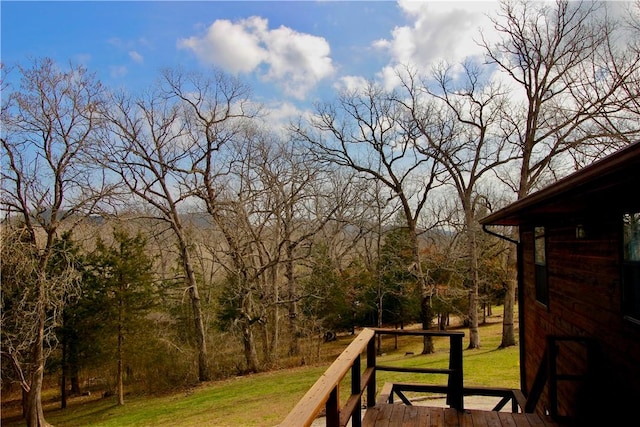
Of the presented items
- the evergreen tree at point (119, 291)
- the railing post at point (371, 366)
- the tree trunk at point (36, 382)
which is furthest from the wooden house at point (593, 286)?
the evergreen tree at point (119, 291)

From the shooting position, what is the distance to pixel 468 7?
11.9m

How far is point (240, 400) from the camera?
11.6 m

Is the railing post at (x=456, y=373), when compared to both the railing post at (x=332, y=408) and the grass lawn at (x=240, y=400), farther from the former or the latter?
the grass lawn at (x=240, y=400)

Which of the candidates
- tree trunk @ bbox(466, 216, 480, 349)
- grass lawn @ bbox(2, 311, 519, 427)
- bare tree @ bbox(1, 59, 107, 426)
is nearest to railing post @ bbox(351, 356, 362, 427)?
grass lawn @ bbox(2, 311, 519, 427)

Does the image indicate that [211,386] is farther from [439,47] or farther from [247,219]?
[439,47]

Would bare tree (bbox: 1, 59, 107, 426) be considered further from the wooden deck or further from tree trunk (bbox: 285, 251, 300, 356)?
the wooden deck

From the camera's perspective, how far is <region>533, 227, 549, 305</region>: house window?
5.36 m

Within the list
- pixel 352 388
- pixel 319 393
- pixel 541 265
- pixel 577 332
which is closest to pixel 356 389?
pixel 352 388

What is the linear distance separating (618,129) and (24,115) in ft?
61.9

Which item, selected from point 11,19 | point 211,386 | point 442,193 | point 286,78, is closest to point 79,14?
point 11,19

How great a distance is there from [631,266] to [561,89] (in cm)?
1470

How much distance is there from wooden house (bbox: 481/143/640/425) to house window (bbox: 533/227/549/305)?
0.54 ft

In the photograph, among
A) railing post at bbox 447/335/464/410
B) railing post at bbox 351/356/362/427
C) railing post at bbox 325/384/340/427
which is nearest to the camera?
railing post at bbox 325/384/340/427

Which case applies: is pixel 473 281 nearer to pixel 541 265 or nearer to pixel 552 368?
pixel 541 265
